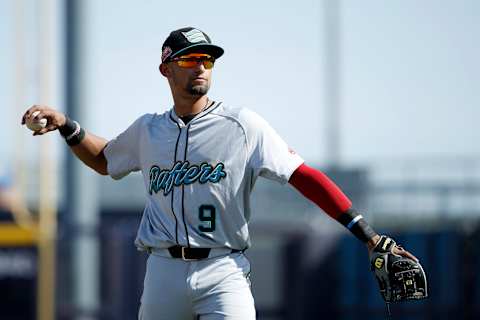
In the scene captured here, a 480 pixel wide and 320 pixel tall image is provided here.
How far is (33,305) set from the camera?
1195 cm

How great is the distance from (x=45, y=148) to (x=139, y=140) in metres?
8.29

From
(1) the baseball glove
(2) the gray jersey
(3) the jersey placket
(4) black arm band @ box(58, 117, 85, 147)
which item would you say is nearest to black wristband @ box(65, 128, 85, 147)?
(4) black arm band @ box(58, 117, 85, 147)

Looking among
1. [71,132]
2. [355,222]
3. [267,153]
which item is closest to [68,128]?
[71,132]

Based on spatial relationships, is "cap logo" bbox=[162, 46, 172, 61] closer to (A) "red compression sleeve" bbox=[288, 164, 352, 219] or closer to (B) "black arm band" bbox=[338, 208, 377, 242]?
(A) "red compression sleeve" bbox=[288, 164, 352, 219]

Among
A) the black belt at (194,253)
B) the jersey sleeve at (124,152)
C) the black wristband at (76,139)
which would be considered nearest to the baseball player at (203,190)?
the black belt at (194,253)

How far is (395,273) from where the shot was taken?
4.78 m

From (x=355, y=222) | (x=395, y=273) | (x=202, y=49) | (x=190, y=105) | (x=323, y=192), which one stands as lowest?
(x=395, y=273)

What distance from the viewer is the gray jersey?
4.85 meters

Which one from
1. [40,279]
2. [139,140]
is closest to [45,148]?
[40,279]

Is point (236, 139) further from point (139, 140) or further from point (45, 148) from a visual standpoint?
point (45, 148)

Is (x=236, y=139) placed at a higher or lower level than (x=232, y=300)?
higher

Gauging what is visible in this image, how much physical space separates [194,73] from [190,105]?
147 millimetres

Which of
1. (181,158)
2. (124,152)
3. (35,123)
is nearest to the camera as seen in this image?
(181,158)

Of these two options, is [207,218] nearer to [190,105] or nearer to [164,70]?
[190,105]
